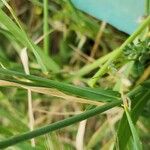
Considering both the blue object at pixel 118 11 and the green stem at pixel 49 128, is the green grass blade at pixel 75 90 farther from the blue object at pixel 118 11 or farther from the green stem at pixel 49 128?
the blue object at pixel 118 11

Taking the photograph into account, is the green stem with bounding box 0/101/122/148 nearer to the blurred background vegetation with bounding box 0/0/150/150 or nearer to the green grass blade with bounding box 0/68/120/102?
the green grass blade with bounding box 0/68/120/102

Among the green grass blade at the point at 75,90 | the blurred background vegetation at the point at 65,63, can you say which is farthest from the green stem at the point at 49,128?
the blurred background vegetation at the point at 65,63

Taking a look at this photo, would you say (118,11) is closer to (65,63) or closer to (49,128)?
(65,63)

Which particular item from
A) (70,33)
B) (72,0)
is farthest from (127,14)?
(70,33)

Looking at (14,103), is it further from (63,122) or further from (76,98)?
(63,122)

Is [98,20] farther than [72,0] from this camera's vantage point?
Yes

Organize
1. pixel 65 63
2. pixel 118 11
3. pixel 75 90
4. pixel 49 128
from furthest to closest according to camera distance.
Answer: pixel 65 63 < pixel 118 11 < pixel 75 90 < pixel 49 128

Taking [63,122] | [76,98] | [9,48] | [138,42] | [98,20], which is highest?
[9,48]

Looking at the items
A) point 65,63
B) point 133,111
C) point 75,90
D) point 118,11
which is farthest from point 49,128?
point 65,63
